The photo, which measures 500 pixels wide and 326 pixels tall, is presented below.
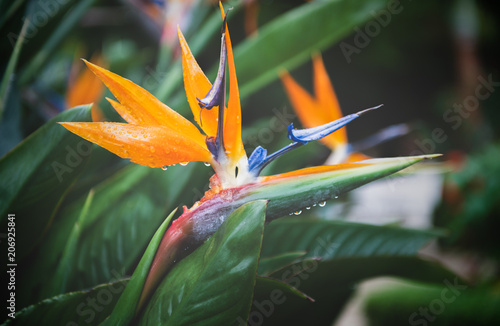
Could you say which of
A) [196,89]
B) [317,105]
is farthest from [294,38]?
[196,89]

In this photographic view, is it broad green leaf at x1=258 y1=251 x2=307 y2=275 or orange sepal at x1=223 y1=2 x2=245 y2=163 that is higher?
orange sepal at x1=223 y1=2 x2=245 y2=163

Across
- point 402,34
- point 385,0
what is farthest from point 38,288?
point 402,34

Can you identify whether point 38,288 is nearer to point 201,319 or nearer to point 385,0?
point 201,319

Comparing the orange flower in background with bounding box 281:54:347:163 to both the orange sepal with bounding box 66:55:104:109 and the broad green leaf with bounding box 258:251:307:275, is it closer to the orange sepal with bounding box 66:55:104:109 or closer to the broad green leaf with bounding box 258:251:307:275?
the broad green leaf with bounding box 258:251:307:275

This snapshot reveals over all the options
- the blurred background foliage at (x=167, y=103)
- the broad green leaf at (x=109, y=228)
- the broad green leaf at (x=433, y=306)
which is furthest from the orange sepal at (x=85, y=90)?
the broad green leaf at (x=433, y=306)

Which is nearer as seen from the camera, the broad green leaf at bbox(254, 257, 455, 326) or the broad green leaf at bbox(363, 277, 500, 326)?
the broad green leaf at bbox(254, 257, 455, 326)

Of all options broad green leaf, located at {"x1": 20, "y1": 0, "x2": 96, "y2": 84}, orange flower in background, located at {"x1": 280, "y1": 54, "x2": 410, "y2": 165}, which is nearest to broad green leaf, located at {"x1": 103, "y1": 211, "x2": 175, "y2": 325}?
orange flower in background, located at {"x1": 280, "y1": 54, "x2": 410, "y2": 165}
